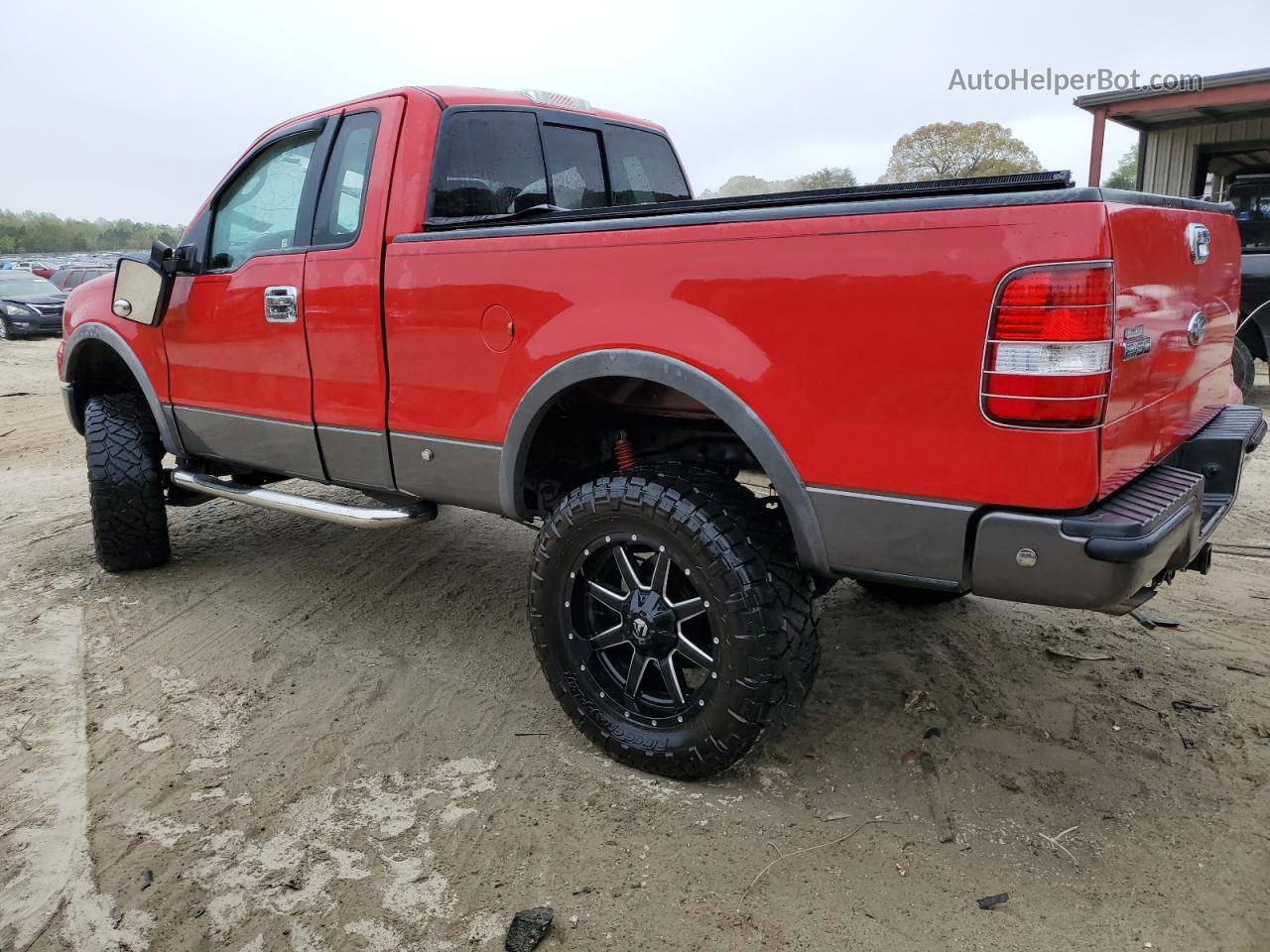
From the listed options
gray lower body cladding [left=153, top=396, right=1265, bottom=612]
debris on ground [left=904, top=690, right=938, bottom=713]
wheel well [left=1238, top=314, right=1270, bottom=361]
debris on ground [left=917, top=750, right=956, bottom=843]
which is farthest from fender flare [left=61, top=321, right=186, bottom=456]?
wheel well [left=1238, top=314, right=1270, bottom=361]

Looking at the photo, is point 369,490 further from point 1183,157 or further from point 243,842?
point 1183,157

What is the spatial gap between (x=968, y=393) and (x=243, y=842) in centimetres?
221

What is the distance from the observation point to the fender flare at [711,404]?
2.40m

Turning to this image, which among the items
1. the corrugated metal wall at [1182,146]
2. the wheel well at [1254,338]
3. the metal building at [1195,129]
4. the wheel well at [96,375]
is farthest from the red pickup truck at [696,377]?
the corrugated metal wall at [1182,146]

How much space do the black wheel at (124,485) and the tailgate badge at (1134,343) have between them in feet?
14.0

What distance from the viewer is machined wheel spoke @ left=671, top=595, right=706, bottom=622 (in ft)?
8.58

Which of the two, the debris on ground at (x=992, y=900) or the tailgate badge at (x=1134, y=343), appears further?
the debris on ground at (x=992, y=900)

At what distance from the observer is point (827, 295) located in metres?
2.23

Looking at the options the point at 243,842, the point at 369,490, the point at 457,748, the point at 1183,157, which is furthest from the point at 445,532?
the point at 1183,157

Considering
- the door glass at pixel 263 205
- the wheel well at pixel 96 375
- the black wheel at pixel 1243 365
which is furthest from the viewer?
the black wheel at pixel 1243 365

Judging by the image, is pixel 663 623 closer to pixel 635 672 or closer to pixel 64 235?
pixel 635 672

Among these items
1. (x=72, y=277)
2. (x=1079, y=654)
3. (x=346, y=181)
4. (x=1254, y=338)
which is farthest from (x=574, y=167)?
(x=72, y=277)

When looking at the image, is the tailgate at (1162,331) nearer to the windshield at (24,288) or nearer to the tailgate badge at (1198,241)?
the tailgate badge at (1198,241)

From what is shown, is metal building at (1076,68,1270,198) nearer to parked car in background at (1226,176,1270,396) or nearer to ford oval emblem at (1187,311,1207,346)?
parked car in background at (1226,176,1270,396)
